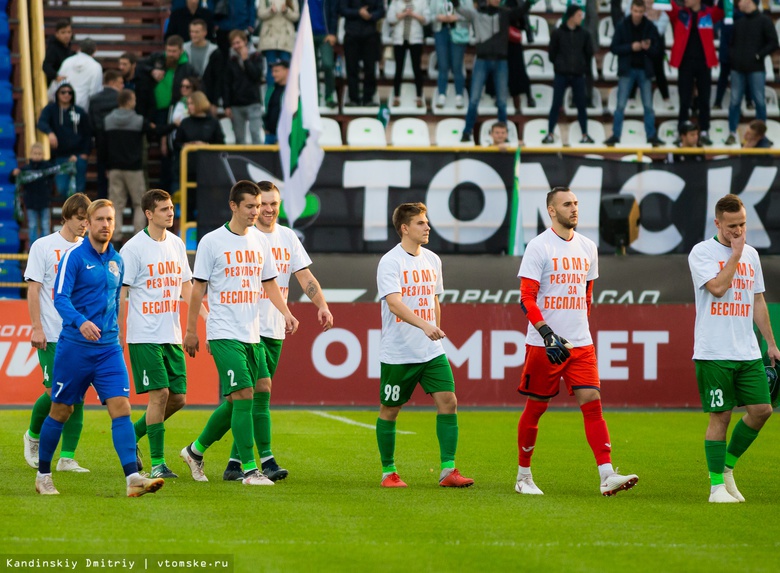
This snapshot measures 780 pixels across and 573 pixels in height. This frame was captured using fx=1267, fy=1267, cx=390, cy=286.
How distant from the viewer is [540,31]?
2520 centimetres

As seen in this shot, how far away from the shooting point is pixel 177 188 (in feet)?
67.6

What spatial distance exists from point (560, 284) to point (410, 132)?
1346cm

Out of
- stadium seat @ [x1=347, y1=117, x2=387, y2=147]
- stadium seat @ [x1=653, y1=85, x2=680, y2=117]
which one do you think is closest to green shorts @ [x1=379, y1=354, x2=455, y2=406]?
stadium seat @ [x1=347, y1=117, x2=387, y2=147]

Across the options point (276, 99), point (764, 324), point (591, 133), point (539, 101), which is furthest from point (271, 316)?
point (539, 101)

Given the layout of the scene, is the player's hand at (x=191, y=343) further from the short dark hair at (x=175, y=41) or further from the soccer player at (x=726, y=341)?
the short dark hair at (x=175, y=41)

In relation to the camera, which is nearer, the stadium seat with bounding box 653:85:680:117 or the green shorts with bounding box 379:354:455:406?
the green shorts with bounding box 379:354:455:406

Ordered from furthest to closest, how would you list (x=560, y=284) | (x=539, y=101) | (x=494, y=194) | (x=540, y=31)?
(x=540, y=31) < (x=539, y=101) < (x=494, y=194) < (x=560, y=284)

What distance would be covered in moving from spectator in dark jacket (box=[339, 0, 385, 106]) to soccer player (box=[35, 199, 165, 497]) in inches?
530

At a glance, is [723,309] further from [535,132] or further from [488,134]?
[535,132]

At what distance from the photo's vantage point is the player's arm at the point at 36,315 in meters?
10.4

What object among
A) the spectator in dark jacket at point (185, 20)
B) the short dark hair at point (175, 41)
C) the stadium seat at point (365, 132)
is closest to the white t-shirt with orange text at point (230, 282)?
the short dark hair at point (175, 41)

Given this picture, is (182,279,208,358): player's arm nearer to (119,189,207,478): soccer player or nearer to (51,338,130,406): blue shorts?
(119,189,207,478): soccer player

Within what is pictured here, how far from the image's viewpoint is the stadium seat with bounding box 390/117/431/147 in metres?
22.2

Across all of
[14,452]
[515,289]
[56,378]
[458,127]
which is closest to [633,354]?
[515,289]
